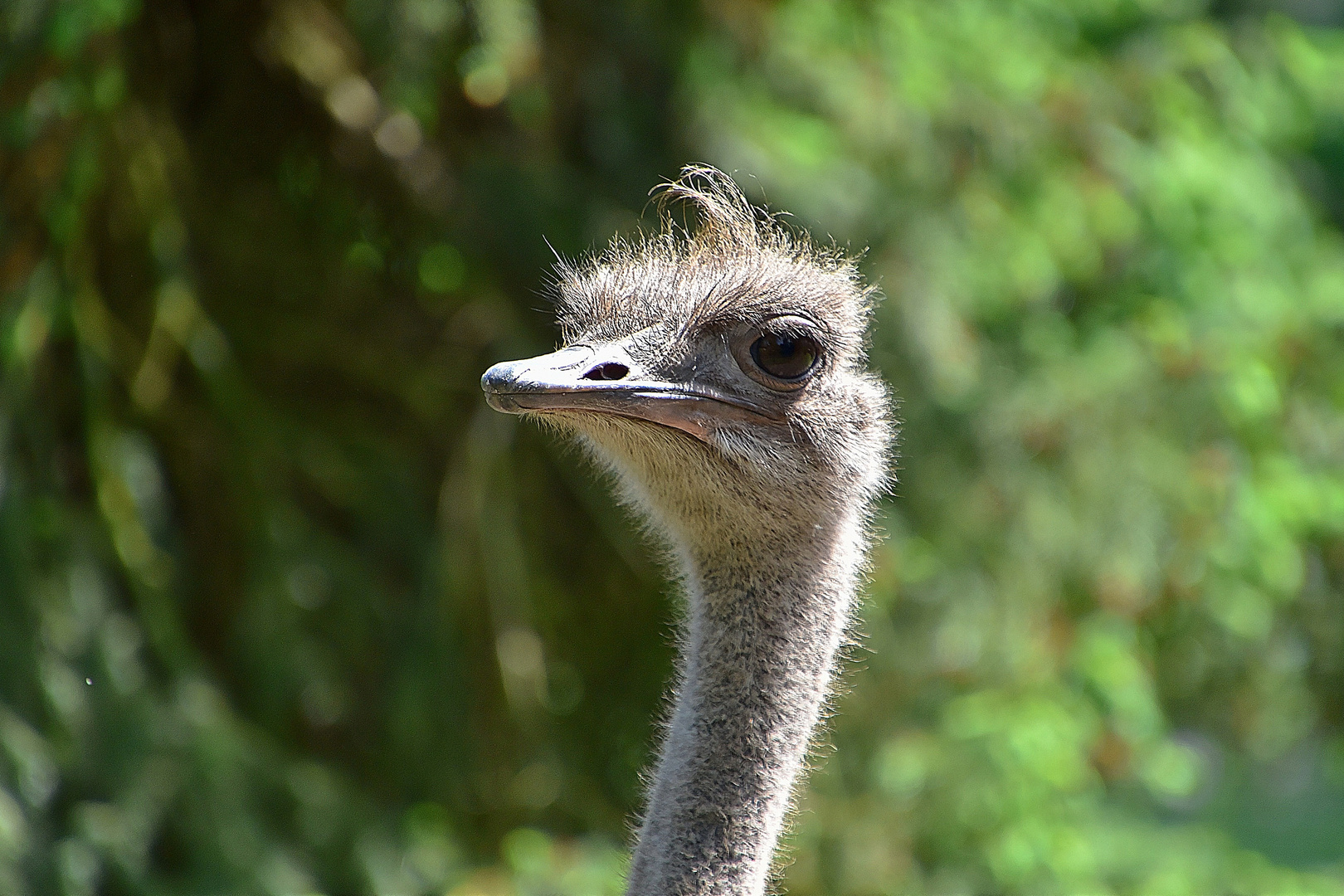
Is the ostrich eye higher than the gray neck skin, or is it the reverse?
the ostrich eye

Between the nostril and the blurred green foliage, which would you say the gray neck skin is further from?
the blurred green foliage

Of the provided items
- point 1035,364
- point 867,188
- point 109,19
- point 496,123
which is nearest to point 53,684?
Result: point 109,19

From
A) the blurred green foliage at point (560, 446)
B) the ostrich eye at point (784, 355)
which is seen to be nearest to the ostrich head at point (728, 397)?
the ostrich eye at point (784, 355)

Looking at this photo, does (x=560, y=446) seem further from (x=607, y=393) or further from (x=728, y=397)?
(x=607, y=393)

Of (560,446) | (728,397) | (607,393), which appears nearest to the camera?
(607,393)

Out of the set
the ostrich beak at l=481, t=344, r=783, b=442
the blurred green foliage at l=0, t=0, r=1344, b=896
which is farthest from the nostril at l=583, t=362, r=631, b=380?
the blurred green foliage at l=0, t=0, r=1344, b=896

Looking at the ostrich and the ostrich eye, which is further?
the ostrich eye

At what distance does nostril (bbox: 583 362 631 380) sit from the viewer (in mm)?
1926

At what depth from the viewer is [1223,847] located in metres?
4.58

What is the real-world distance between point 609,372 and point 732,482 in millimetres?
271

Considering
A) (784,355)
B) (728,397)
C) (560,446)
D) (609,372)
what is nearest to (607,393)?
(609,372)

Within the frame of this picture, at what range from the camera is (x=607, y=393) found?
1925 mm

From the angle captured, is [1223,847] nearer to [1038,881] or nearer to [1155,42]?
[1038,881]

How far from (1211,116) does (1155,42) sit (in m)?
0.32
